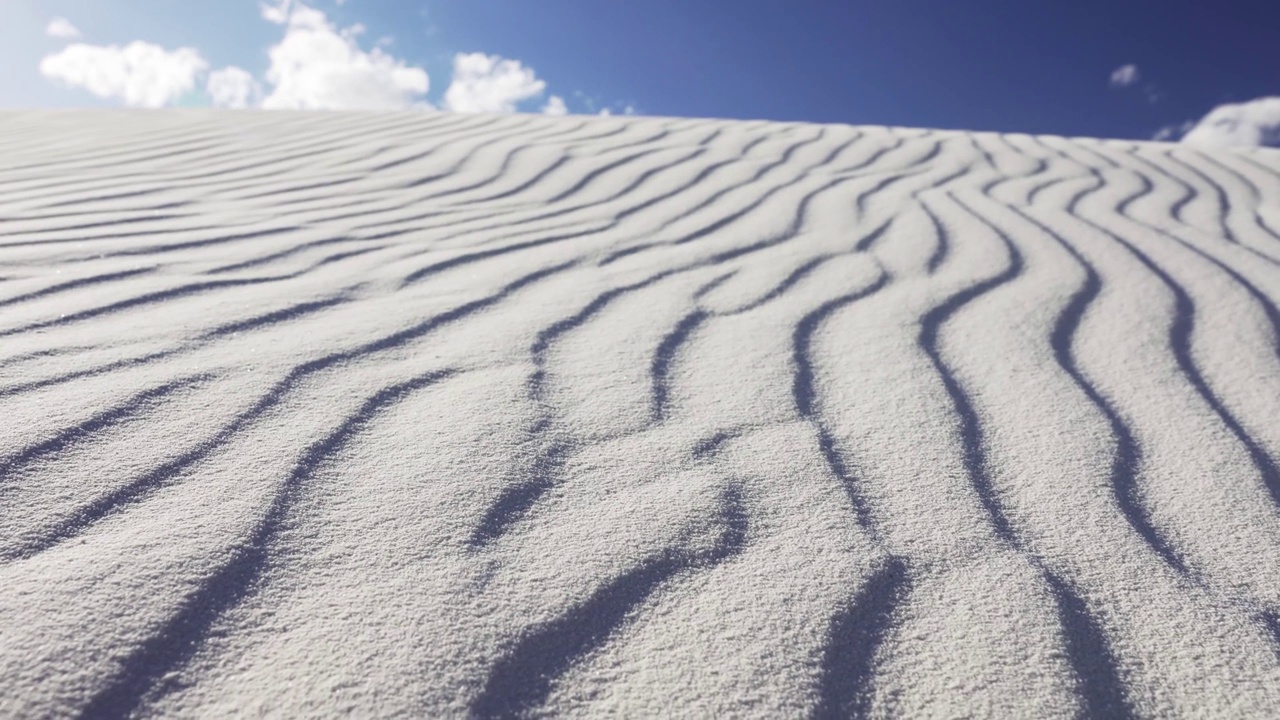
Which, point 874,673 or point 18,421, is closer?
point 874,673

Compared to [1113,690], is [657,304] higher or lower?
higher

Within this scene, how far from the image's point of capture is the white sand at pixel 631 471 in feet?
2.80

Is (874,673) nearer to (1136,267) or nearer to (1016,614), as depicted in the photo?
(1016,614)

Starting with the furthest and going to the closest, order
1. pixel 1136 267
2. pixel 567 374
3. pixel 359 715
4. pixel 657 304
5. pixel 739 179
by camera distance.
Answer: pixel 739 179, pixel 1136 267, pixel 657 304, pixel 567 374, pixel 359 715

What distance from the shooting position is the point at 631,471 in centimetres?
121

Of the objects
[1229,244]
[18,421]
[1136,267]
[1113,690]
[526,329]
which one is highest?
[1229,244]

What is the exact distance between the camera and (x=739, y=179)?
3502 mm

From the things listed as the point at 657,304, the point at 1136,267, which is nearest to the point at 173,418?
the point at 657,304

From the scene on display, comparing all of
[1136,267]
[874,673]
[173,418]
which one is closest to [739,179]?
[1136,267]

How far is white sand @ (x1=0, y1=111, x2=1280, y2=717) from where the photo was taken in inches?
33.6

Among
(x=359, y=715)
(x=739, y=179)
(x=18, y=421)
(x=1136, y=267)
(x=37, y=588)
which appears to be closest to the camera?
(x=359, y=715)

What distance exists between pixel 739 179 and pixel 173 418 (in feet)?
8.54

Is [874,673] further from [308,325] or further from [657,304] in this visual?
[308,325]

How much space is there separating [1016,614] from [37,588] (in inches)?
40.0
